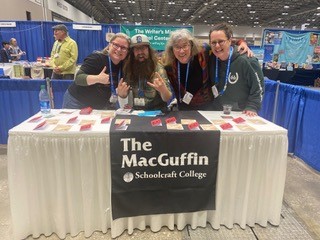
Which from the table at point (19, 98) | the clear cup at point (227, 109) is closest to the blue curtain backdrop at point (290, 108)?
the clear cup at point (227, 109)

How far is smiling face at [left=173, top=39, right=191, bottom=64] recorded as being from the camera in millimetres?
1952

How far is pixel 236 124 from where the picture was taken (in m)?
1.84

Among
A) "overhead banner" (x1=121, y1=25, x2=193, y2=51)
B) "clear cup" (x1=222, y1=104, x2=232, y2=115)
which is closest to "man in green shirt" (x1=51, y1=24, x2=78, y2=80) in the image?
"overhead banner" (x1=121, y1=25, x2=193, y2=51)

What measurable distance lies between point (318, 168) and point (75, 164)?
2589 millimetres

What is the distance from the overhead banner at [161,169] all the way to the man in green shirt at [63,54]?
3249 millimetres

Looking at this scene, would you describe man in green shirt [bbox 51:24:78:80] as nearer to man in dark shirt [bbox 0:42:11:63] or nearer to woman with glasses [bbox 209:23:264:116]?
woman with glasses [bbox 209:23:264:116]

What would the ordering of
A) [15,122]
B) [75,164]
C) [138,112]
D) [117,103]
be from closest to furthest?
[75,164], [138,112], [117,103], [15,122]

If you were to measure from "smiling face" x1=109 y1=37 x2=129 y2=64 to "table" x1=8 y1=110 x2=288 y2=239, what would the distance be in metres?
0.47

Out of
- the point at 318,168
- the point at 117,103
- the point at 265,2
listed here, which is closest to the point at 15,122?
the point at 117,103

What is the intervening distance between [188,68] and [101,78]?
0.68 m

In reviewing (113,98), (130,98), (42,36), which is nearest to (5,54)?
(42,36)

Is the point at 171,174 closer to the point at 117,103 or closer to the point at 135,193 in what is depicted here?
the point at 135,193

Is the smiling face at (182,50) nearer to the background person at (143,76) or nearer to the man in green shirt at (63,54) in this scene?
the background person at (143,76)

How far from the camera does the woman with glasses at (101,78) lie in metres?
1.94
